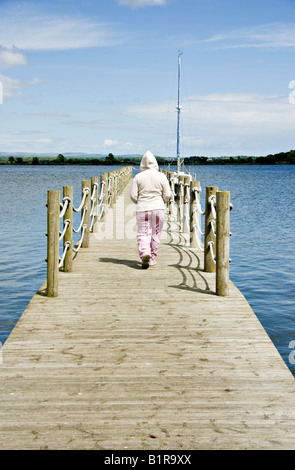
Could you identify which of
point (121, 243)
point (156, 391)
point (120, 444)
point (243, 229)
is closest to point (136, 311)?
point (156, 391)

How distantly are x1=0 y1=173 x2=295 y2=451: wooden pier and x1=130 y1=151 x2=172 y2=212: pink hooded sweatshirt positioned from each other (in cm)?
158

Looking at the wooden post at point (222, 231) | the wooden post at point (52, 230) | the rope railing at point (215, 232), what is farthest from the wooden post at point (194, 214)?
the wooden post at point (52, 230)

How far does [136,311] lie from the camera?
21.4 feet

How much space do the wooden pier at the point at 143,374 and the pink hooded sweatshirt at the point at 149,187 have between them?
1.58 m

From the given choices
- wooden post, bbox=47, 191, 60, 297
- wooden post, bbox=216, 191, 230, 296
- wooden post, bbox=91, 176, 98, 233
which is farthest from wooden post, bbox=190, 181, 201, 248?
wooden post, bbox=47, 191, 60, 297

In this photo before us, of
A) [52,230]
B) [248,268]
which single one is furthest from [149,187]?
[248,268]

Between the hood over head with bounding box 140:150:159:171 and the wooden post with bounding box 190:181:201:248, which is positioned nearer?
the hood over head with bounding box 140:150:159:171

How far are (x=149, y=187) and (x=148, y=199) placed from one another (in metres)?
0.20

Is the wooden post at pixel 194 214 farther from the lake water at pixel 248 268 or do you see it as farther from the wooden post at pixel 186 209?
the lake water at pixel 248 268

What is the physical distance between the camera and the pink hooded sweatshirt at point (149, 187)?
8.60 meters

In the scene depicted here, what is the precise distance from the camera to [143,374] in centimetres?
470

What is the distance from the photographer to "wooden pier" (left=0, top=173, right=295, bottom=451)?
12.3 ft

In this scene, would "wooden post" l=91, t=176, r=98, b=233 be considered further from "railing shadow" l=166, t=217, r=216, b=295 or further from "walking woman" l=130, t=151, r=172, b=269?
"walking woman" l=130, t=151, r=172, b=269

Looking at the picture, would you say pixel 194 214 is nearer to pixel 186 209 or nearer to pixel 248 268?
pixel 186 209
